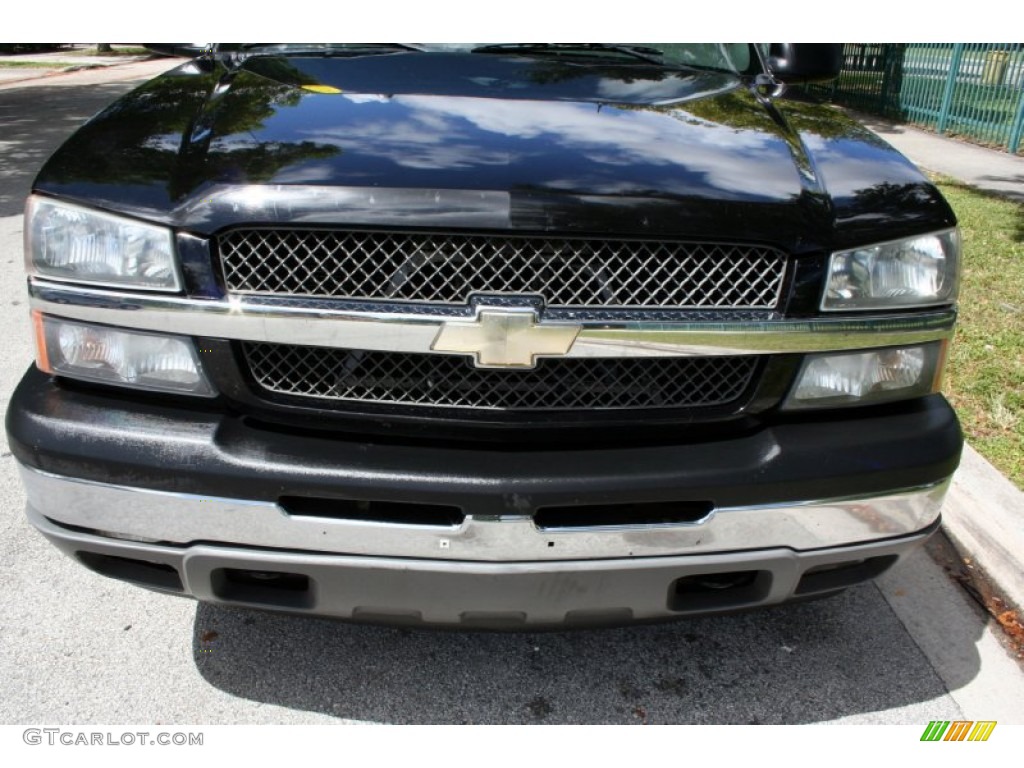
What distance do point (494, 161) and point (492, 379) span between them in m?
0.48

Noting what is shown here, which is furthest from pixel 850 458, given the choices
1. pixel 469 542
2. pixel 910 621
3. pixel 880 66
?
pixel 880 66

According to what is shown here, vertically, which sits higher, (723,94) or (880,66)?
(723,94)

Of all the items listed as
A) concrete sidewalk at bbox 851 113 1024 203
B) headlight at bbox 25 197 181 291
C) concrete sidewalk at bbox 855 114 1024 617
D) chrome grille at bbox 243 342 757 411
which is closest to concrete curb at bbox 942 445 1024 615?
concrete sidewalk at bbox 855 114 1024 617

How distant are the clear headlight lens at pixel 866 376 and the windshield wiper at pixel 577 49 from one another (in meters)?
1.35

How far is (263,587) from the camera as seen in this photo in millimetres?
2064

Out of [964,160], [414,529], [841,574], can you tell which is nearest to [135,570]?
[414,529]

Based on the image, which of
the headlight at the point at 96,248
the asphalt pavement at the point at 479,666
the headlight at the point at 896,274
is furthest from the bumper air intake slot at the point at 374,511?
the headlight at the point at 896,274

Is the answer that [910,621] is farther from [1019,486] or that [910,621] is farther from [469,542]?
[469,542]

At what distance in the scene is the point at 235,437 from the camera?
6.31 ft

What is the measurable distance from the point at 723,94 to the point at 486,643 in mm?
1762

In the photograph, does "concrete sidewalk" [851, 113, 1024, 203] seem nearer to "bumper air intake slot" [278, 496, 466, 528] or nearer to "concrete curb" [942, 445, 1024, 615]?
"concrete curb" [942, 445, 1024, 615]

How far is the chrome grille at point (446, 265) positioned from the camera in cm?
185
